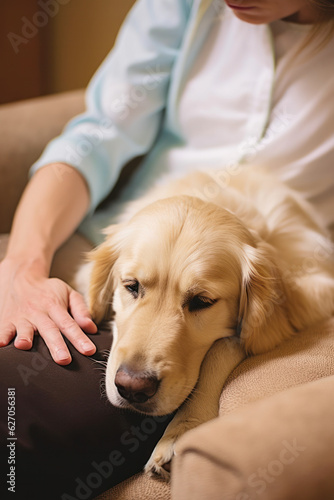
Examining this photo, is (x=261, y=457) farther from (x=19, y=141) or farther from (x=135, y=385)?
(x=19, y=141)

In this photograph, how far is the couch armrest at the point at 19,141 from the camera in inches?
63.0

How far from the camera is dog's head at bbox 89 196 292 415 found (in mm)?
972

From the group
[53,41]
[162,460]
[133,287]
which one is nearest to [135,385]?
[162,460]

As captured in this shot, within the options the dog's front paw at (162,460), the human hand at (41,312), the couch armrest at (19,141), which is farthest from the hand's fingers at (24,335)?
the couch armrest at (19,141)

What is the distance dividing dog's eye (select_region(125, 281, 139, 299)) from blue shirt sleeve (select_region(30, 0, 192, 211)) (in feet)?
1.64

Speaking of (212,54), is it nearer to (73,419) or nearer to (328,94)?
(328,94)

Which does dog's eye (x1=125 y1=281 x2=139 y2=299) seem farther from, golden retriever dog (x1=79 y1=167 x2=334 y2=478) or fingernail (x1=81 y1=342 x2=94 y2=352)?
fingernail (x1=81 y1=342 x2=94 y2=352)

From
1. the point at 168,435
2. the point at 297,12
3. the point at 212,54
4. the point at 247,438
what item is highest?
the point at 297,12

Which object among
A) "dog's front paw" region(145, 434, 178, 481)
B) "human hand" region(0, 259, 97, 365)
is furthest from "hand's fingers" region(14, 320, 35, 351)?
"dog's front paw" region(145, 434, 178, 481)

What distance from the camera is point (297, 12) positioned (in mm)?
1419

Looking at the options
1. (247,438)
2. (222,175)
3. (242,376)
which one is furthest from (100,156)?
(247,438)

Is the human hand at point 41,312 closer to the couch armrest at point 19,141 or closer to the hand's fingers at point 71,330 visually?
the hand's fingers at point 71,330

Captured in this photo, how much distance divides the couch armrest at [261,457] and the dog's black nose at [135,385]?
0.87 feet

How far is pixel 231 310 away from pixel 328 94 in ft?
2.40
